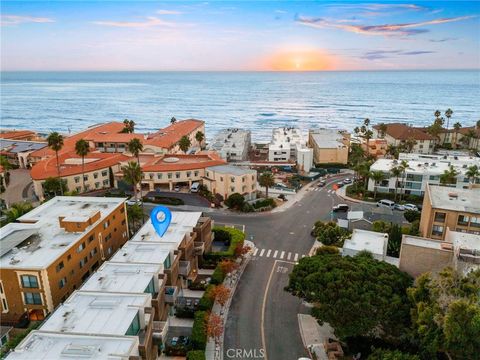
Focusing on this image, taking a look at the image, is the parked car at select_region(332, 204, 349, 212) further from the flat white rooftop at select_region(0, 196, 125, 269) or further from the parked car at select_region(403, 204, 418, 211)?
the flat white rooftop at select_region(0, 196, 125, 269)

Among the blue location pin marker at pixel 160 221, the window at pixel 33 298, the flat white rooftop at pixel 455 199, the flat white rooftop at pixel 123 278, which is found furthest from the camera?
the flat white rooftop at pixel 455 199

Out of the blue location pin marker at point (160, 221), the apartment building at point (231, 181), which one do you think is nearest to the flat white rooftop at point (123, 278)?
the blue location pin marker at point (160, 221)

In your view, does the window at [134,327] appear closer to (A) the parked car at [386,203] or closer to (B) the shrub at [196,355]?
(B) the shrub at [196,355]

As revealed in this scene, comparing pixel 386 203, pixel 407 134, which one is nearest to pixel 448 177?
pixel 386 203

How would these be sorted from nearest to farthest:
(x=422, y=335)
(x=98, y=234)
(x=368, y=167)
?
(x=422, y=335), (x=98, y=234), (x=368, y=167)

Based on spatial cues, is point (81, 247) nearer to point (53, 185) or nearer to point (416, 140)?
point (53, 185)

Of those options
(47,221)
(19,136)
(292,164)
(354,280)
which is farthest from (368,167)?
(19,136)

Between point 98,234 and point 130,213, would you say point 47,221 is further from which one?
point 130,213
